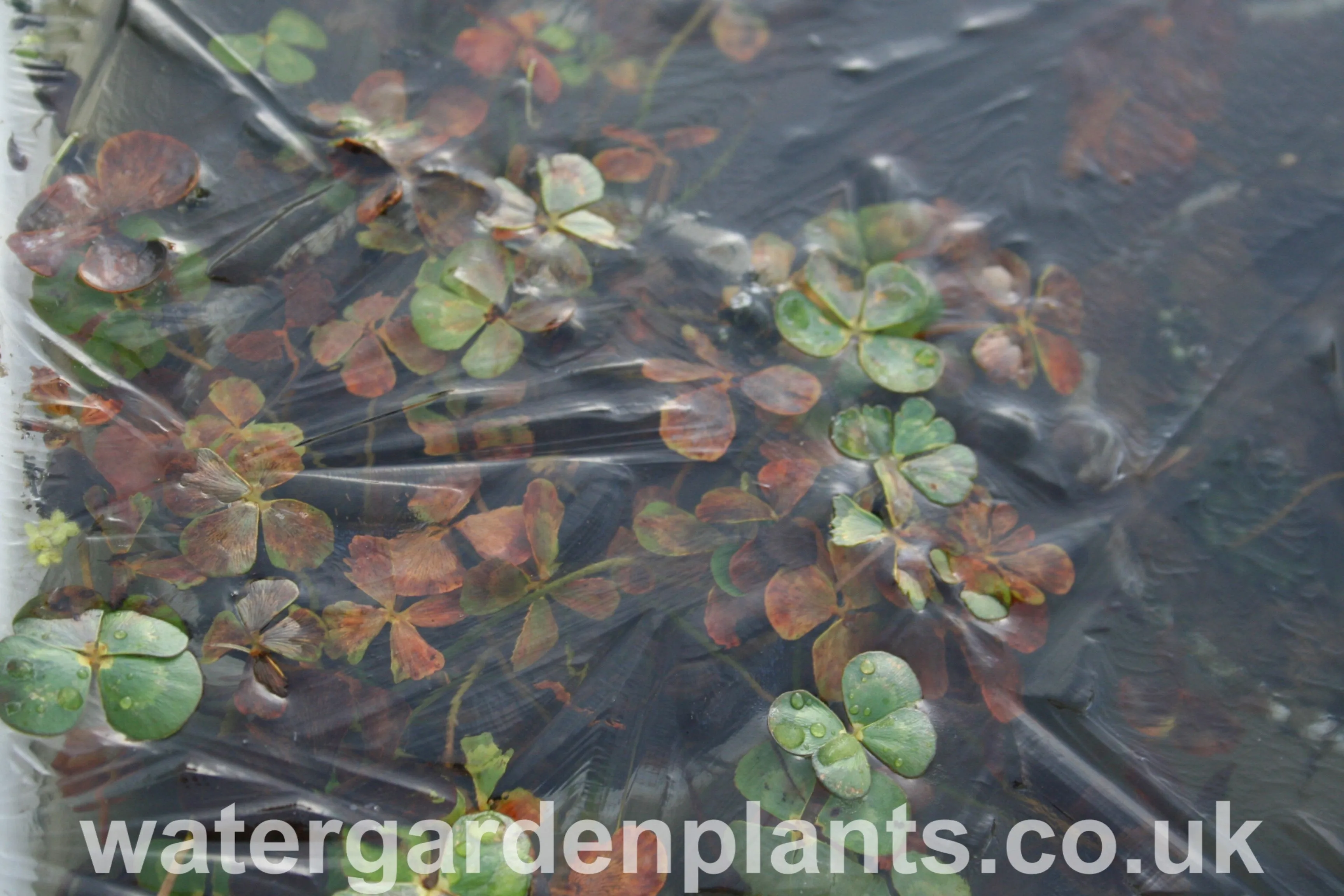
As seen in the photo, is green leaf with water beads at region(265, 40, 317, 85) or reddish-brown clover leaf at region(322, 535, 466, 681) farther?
green leaf with water beads at region(265, 40, 317, 85)

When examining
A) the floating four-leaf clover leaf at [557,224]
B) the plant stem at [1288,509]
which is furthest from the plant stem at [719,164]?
the plant stem at [1288,509]

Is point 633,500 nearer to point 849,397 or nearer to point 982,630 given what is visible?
point 849,397

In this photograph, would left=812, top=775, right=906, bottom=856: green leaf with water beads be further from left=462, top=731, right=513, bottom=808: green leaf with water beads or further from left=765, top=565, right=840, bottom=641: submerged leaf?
left=462, top=731, right=513, bottom=808: green leaf with water beads

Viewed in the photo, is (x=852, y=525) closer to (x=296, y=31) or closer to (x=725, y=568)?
(x=725, y=568)

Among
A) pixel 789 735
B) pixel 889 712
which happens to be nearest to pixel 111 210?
pixel 789 735

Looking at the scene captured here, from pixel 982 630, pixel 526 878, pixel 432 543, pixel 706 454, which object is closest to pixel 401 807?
pixel 526 878

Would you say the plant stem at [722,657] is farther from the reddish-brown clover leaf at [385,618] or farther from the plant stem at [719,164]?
the plant stem at [719,164]

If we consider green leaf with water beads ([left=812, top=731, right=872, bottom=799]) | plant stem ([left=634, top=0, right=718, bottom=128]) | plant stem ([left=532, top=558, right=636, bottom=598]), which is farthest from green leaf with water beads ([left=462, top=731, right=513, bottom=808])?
plant stem ([left=634, top=0, right=718, bottom=128])
